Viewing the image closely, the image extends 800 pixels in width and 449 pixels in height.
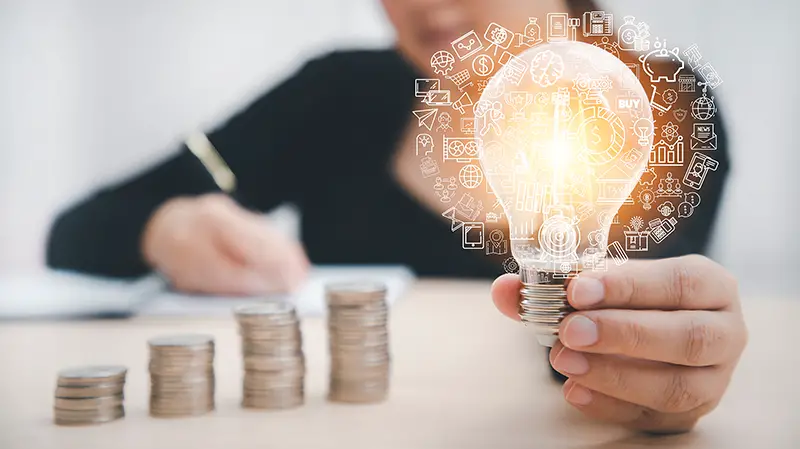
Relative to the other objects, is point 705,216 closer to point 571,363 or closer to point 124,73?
point 571,363

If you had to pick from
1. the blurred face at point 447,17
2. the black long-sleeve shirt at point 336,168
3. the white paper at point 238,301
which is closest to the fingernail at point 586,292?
the blurred face at point 447,17

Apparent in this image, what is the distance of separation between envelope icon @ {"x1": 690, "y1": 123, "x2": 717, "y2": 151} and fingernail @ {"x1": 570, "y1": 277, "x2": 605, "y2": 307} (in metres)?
0.29

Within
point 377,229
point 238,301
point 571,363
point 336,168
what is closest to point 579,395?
point 571,363

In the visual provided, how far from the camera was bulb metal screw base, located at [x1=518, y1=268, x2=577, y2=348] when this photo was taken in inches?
26.6

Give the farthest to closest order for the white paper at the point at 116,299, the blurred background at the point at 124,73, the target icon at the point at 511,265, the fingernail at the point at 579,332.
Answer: the blurred background at the point at 124,73, the white paper at the point at 116,299, the target icon at the point at 511,265, the fingernail at the point at 579,332

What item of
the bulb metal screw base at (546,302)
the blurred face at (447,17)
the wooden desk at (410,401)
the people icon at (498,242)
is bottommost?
the wooden desk at (410,401)

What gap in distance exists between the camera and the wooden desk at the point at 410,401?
75cm

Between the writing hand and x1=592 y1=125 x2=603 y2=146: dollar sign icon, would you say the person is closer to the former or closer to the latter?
the writing hand

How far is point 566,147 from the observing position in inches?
30.3

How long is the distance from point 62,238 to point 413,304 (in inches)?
35.3

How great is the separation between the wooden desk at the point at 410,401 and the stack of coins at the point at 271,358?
0.02 meters

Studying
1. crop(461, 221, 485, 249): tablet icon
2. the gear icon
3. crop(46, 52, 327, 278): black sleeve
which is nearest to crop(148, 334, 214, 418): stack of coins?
crop(461, 221, 485, 249): tablet icon

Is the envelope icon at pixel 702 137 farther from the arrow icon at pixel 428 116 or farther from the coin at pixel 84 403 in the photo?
the coin at pixel 84 403

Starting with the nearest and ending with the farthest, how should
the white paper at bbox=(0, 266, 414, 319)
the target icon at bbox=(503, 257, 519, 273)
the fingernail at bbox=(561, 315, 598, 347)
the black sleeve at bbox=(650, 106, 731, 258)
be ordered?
the fingernail at bbox=(561, 315, 598, 347) → the target icon at bbox=(503, 257, 519, 273) → the black sleeve at bbox=(650, 106, 731, 258) → the white paper at bbox=(0, 266, 414, 319)
